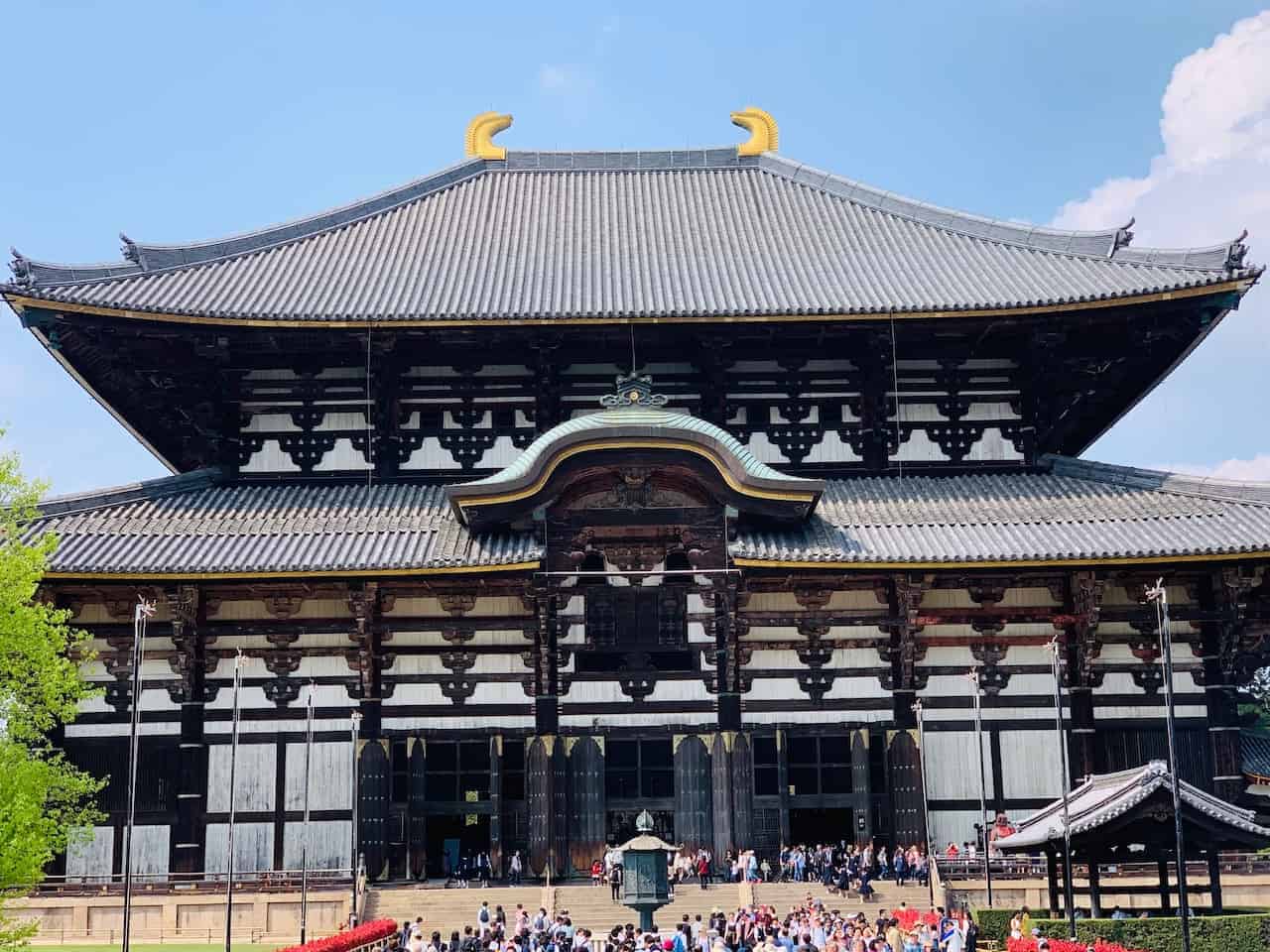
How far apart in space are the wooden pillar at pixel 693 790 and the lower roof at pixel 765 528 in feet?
15.4

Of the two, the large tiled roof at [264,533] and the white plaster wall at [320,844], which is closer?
the large tiled roof at [264,533]

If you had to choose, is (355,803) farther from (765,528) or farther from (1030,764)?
(1030,764)

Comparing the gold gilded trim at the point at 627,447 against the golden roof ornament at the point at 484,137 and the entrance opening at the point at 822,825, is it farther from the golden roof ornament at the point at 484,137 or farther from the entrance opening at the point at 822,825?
the golden roof ornament at the point at 484,137

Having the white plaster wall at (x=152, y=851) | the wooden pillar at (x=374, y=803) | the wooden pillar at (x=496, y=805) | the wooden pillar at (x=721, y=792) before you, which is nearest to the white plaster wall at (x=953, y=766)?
the wooden pillar at (x=721, y=792)

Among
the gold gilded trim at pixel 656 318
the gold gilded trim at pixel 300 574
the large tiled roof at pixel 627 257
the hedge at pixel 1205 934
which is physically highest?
the large tiled roof at pixel 627 257

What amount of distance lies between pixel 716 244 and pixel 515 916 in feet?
71.4

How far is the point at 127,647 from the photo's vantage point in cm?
3569

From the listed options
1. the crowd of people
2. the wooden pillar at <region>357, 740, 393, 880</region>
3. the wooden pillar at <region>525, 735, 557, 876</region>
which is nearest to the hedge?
the crowd of people

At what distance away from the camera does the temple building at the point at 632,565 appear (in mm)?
34969

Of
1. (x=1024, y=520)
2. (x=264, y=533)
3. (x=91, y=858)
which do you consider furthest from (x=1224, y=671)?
(x=91, y=858)

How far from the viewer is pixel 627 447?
35.0 metres

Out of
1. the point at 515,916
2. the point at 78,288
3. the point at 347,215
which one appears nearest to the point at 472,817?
the point at 515,916

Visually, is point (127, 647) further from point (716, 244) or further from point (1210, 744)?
point (1210, 744)

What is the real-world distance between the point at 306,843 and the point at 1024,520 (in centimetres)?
1858
